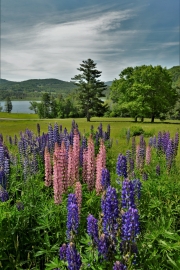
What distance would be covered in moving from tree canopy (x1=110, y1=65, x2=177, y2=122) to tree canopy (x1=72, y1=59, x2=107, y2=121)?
13.9 ft

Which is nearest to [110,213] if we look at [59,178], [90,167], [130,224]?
[130,224]

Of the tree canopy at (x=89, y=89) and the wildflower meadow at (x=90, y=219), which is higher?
the tree canopy at (x=89, y=89)

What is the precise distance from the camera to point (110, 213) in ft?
7.66

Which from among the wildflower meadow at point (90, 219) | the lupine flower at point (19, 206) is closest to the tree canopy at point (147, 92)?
the wildflower meadow at point (90, 219)

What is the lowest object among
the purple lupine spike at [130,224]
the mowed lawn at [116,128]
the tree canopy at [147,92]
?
the mowed lawn at [116,128]

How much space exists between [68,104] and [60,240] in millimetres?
96778

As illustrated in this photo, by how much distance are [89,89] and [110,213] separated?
4277 cm

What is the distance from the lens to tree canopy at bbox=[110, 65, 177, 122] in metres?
38.3

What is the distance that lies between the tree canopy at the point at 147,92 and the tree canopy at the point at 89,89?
424 cm

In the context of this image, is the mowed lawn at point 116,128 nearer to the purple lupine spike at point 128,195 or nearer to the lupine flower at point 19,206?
the lupine flower at point 19,206

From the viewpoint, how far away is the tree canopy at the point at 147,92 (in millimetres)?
38344

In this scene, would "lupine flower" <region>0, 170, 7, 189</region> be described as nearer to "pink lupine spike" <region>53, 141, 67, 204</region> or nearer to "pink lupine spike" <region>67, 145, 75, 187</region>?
"pink lupine spike" <region>53, 141, 67, 204</region>

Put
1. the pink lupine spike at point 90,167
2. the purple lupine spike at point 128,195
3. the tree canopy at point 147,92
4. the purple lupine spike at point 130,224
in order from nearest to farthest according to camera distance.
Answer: the purple lupine spike at point 130,224 < the purple lupine spike at point 128,195 < the pink lupine spike at point 90,167 < the tree canopy at point 147,92

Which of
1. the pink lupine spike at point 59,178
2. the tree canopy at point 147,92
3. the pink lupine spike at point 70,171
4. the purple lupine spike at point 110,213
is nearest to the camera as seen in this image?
the purple lupine spike at point 110,213
